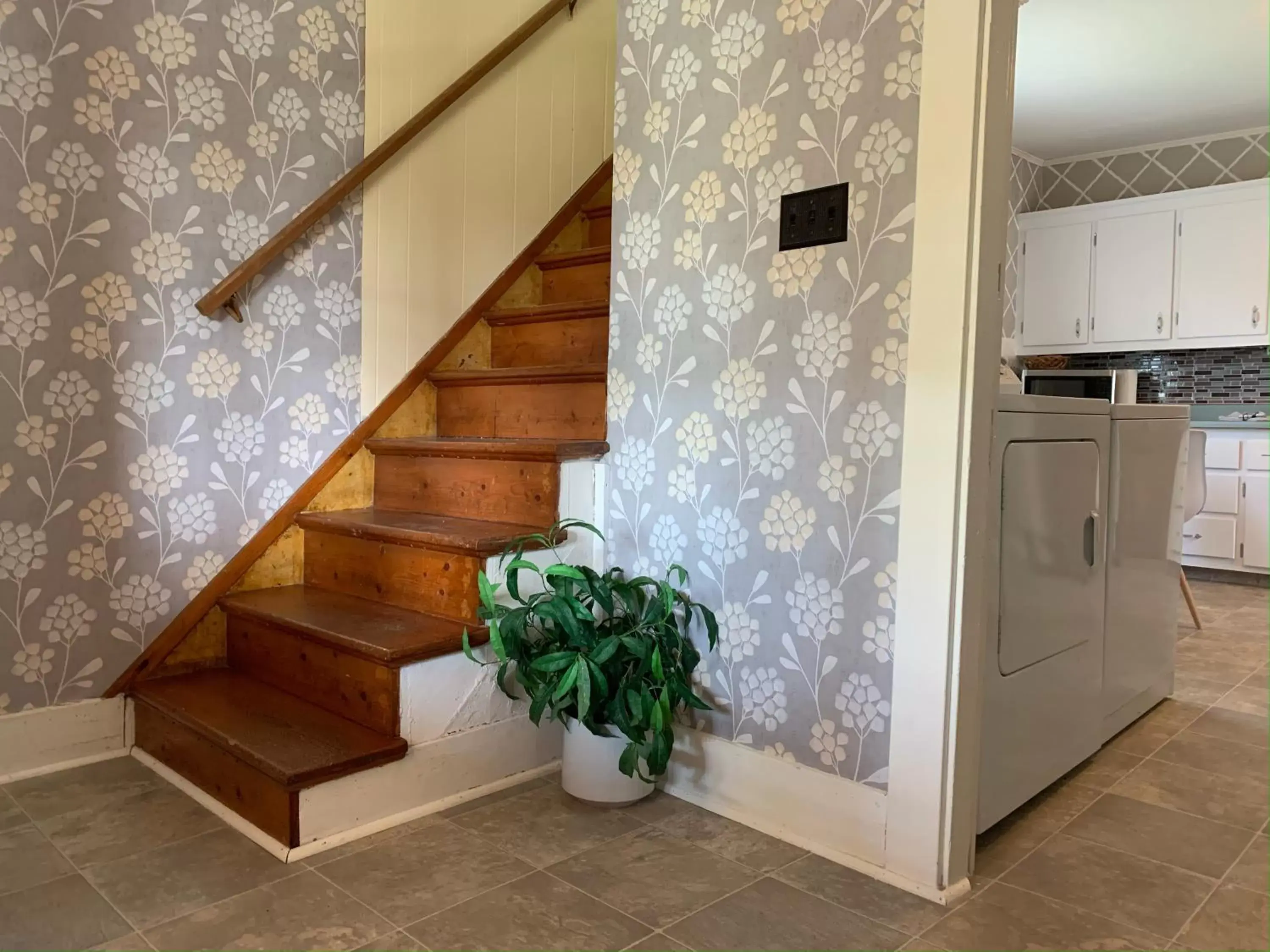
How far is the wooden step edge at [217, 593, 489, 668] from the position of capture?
1700 millimetres

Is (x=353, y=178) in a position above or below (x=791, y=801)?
above

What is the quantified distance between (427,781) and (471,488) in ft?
2.39

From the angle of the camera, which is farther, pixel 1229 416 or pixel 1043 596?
pixel 1229 416

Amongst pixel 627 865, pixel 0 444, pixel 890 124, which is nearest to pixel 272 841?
pixel 627 865

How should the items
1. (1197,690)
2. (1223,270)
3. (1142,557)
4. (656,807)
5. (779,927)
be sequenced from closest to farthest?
(779,927), (656,807), (1142,557), (1197,690), (1223,270)

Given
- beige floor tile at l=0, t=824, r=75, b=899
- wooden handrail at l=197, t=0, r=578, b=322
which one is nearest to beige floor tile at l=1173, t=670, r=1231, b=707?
wooden handrail at l=197, t=0, r=578, b=322

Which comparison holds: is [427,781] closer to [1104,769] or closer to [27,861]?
[27,861]

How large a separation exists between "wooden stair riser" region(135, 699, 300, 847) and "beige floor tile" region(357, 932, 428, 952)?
0.33 meters

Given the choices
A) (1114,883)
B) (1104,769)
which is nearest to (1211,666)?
(1104,769)

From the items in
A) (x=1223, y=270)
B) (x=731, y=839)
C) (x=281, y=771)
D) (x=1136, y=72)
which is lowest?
(x=731, y=839)

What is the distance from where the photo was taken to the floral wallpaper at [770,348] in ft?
5.09

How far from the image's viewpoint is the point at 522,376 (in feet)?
7.79

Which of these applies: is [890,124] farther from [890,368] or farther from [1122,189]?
[1122,189]

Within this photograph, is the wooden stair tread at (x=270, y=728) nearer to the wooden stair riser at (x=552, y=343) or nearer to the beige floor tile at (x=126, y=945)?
the beige floor tile at (x=126, y=945)
